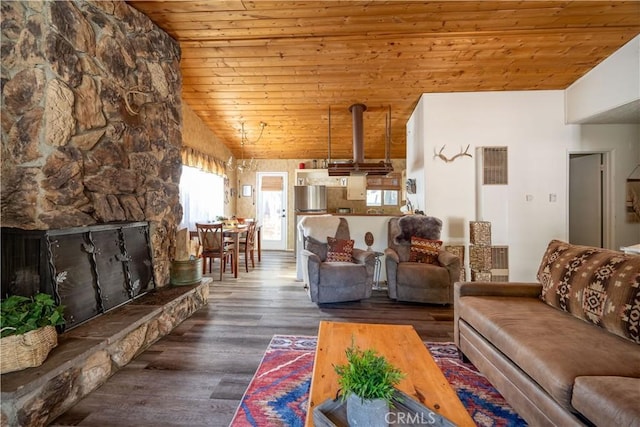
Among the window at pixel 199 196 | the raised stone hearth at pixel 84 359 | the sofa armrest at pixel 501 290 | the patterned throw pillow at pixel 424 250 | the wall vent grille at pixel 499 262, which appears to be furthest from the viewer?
the window at pixel 199 196

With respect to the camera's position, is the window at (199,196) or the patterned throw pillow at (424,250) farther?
the window at (199,196)

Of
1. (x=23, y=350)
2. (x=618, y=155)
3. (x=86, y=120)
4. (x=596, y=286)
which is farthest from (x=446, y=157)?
(x=23, y=350)

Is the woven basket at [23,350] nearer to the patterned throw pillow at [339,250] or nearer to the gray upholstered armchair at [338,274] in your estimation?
the gray upholstered armchair at [338,274]

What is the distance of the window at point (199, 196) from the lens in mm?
5289

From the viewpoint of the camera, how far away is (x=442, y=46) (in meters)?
3.69

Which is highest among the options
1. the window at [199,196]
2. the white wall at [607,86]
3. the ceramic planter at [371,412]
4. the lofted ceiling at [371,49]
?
the lofted ceiling at [371,49]

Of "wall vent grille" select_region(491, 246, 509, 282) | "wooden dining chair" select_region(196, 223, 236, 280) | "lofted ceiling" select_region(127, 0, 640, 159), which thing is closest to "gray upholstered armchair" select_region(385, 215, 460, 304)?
"wall vent grille" select_region(491, 246, 509, 282)

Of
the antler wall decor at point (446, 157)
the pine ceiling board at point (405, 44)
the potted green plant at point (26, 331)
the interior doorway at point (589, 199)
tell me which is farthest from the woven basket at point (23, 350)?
the interior doorway at point (589, 199)

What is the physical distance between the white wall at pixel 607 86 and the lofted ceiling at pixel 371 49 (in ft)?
0.54

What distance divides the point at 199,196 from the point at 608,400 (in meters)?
5.94

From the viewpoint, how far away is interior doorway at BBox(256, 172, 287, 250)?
7750 mm

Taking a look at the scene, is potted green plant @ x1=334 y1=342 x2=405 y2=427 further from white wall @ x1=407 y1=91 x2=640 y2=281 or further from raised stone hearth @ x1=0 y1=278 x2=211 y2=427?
white wall @ x1=407 y1=91 x2=640 y2=281

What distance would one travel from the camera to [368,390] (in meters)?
0.98

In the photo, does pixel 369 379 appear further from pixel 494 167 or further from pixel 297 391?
pixel 494 167
